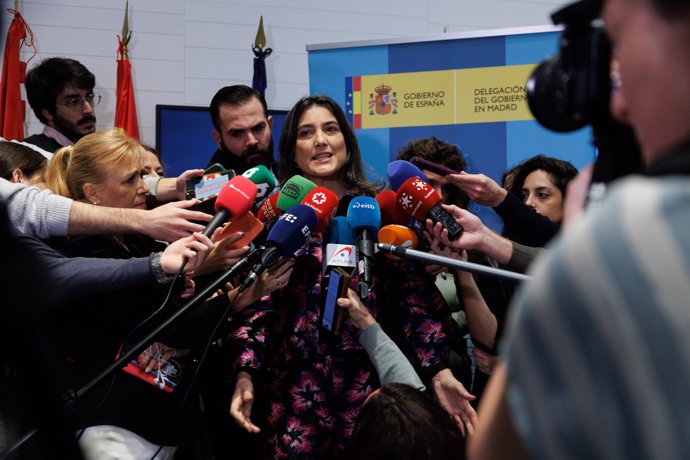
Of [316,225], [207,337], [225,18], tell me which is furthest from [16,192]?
[225,18]

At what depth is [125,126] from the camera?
14.7 ft

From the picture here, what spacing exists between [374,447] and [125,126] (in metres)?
3.44

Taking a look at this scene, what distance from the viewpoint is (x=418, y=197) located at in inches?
84.7

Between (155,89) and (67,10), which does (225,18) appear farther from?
(67,10)

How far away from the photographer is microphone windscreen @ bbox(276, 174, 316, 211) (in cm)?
231

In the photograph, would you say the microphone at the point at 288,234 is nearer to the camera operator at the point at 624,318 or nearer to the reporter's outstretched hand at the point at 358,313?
the reporter's outstretched hand at the point at 358,313

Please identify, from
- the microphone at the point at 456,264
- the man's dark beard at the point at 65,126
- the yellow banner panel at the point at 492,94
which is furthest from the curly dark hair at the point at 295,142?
the man's dark beard at the point at 65,126

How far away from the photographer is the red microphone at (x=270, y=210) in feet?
7.88

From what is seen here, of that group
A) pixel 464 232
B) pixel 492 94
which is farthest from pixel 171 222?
pixel 492 94

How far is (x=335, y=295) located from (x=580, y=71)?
142cm

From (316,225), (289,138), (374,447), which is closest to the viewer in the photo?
(374,447)

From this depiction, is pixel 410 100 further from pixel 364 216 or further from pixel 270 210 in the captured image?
pixel 364 216

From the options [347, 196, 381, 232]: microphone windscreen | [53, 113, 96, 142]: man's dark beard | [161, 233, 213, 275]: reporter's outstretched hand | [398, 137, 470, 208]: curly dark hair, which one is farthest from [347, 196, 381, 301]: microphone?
[53, 113, 96, 142]: man's dark beard

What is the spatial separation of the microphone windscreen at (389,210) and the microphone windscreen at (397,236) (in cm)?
15
